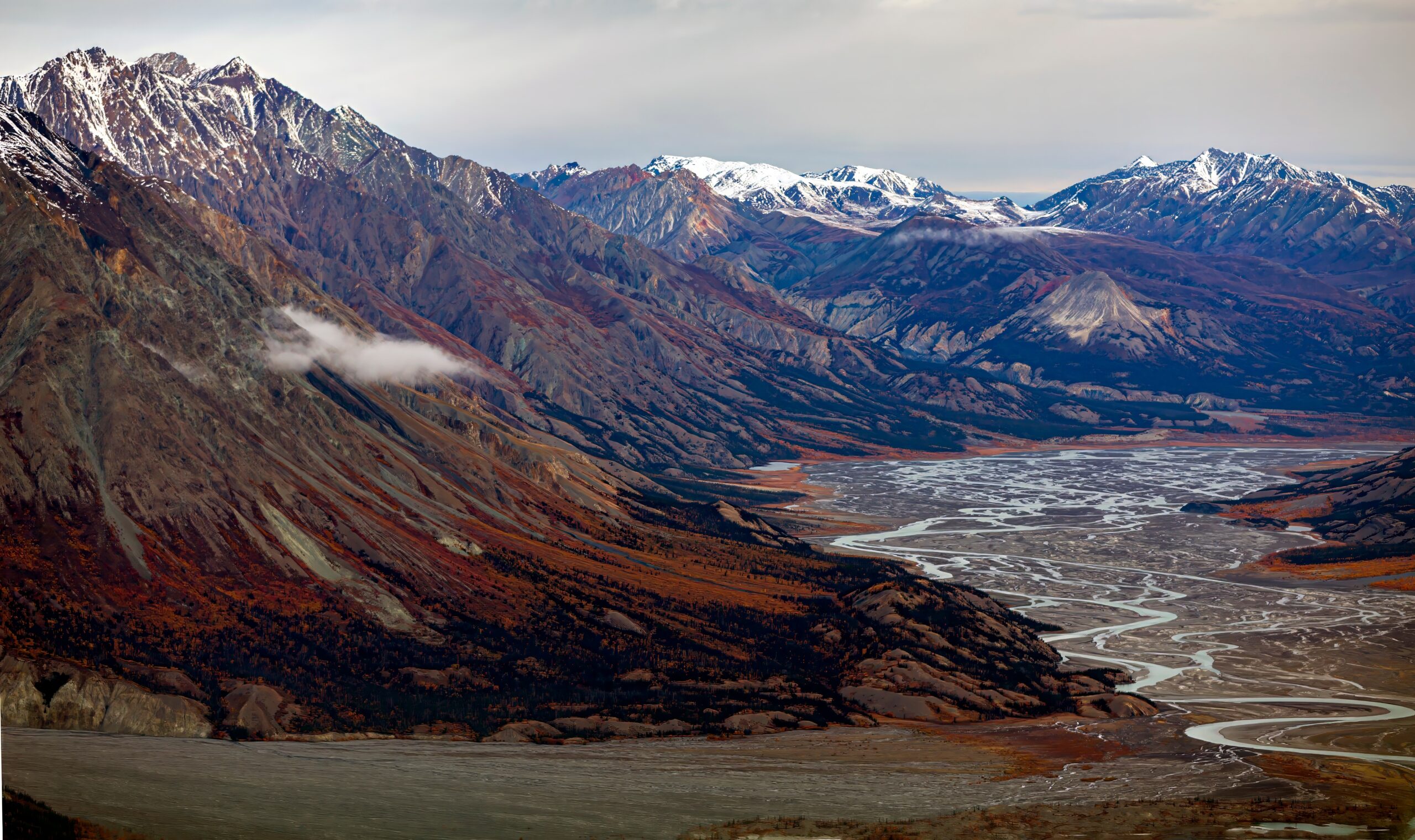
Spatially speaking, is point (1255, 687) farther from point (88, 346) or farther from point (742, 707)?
point (88, 346)

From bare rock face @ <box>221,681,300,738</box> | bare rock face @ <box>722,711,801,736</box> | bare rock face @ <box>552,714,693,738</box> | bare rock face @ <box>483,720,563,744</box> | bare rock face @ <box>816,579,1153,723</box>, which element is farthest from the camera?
bare rock face @ <box>816,579,1153,723</box>

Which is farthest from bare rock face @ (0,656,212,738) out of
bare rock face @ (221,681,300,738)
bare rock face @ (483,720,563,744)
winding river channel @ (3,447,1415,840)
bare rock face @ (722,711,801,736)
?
bare rock face @ (722,711,801,736)

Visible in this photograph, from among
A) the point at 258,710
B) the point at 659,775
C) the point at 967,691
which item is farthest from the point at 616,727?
the point at 967,691

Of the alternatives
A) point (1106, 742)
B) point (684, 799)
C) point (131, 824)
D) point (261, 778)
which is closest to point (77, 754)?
point (261, 778)

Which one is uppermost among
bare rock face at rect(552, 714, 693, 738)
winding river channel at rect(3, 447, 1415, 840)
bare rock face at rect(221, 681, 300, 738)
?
bare rock face at rect(221, 681, 300, 738)

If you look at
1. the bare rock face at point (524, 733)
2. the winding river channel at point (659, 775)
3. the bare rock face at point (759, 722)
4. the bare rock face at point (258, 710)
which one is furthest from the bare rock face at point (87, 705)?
the bare rock face at point (759, 722)

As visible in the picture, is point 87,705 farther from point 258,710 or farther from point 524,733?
point 524,733

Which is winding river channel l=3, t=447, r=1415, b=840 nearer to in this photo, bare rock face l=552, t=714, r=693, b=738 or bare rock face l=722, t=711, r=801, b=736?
bare rock face l=722, t=711, r=801, b=736

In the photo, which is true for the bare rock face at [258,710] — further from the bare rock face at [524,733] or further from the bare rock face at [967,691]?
the bare rock face at [967,691]
